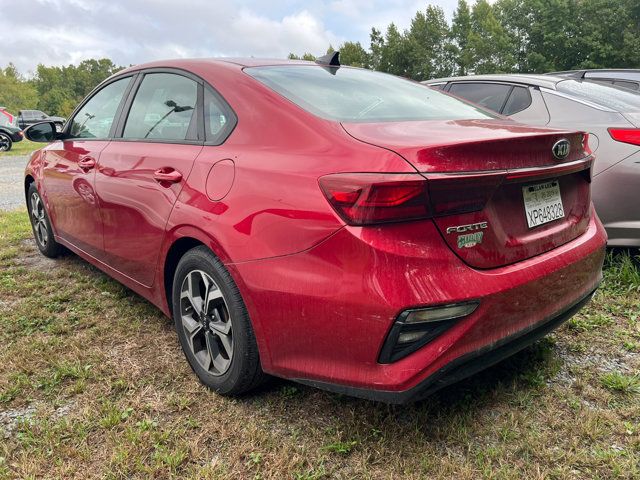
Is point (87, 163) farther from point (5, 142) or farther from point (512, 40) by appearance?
point (512, 40)

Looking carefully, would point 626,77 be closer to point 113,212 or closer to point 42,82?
point 113,212

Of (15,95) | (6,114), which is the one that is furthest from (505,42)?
(15,95)

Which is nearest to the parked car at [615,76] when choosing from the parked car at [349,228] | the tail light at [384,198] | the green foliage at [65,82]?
the parked car at [349,228]

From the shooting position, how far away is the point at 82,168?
129 inches

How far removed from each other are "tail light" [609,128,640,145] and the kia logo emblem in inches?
60.5

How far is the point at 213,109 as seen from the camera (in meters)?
2.36

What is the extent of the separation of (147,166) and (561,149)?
1916 mm

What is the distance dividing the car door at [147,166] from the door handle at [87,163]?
119 millimetres

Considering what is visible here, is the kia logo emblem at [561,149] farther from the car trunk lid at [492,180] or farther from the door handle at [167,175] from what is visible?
the door handle at [167,175]

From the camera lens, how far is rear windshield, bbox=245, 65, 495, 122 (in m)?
2.11

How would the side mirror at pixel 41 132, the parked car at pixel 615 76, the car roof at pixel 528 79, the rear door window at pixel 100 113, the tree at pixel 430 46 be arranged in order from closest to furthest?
the rear door window at pixel 100 113 → the side mirror at pixel 41 132 → the car roof at pixel 528 79 → the parked car at pixel 615 76 → the tree at pixel 430 46

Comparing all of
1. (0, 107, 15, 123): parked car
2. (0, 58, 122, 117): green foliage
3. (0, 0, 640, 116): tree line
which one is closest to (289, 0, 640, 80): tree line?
(0, 0, 640, 116): tree line

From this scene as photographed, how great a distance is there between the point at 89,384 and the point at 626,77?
6.15 metres

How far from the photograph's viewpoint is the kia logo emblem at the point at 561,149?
196 cm
